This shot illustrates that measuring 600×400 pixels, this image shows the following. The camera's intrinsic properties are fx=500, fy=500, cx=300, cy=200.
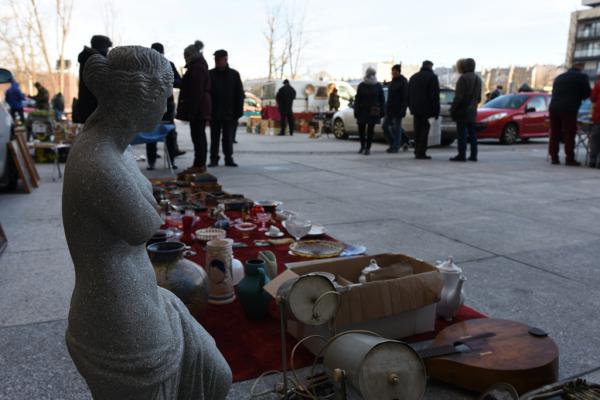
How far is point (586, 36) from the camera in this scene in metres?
58.5

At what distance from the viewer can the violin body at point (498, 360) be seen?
1.85m

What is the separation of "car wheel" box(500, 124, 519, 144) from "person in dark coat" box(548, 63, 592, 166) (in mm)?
4542

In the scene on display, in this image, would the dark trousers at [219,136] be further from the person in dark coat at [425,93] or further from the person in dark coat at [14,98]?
the person in dark coat at [14,98]

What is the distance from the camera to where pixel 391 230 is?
4.28 m

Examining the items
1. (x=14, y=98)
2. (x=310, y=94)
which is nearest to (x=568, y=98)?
(x=310, y=94)

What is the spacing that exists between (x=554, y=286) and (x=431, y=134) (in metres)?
7.54

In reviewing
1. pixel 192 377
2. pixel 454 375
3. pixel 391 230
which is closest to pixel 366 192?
pixel 391 230

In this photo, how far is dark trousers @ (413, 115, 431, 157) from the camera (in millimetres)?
9180

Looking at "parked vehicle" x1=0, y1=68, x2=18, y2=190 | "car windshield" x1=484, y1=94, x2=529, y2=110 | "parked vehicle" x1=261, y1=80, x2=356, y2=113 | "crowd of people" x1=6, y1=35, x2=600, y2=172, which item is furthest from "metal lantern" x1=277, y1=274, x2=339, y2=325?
"parked vehicle" x1=261, y1=80, x2=356, y2=113

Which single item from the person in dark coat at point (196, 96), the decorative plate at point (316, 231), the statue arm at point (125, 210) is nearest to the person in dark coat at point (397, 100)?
the person in dark coat at point (196, 96)

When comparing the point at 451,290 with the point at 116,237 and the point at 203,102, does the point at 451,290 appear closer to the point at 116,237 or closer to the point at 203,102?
the point at 116,237

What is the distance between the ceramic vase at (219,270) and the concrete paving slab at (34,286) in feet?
2.43

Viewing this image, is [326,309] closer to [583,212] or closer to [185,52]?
[583,212]

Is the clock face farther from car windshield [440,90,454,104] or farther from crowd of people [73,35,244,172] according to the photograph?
car windshield [440,90,454,104]
